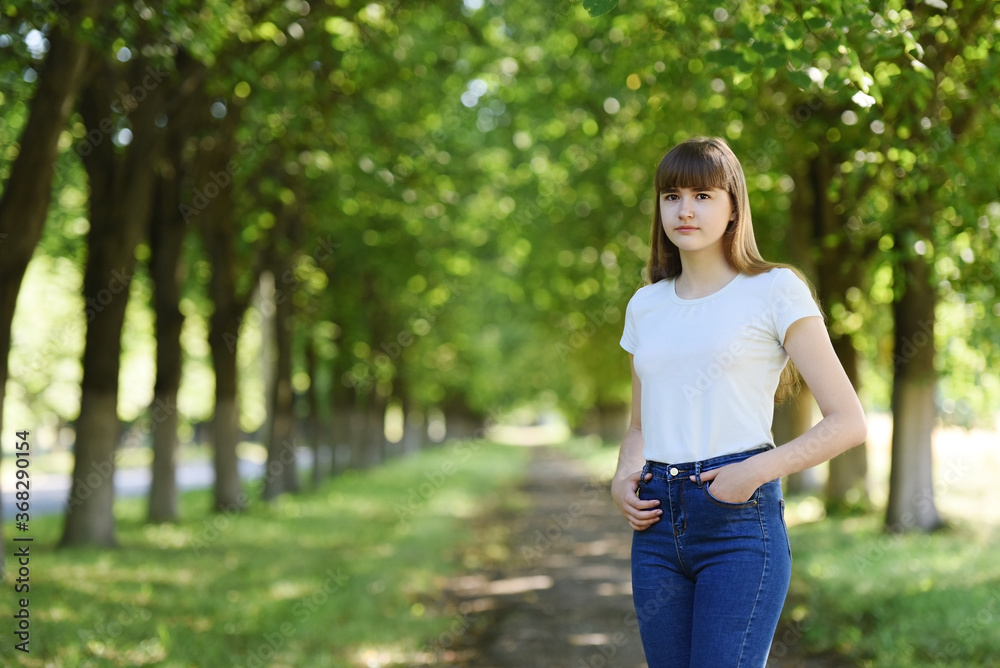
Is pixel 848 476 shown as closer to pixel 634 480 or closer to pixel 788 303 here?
pixel 634 480

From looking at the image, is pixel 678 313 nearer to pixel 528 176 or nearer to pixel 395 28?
pixel 395 28

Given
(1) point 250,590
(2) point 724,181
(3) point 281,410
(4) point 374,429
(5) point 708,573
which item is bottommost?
(1) point 250,590

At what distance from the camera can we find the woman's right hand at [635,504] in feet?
8.91

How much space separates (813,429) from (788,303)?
0.34 meters

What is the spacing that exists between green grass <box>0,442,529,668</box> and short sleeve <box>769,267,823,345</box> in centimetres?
496

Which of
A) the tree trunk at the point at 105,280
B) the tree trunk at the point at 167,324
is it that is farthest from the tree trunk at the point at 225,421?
the tree trunk at the point at 105,280

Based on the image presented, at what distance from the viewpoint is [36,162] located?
26.6 feet

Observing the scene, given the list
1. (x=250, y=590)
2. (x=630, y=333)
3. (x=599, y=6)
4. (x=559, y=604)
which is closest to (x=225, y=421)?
(x=250, y=590)

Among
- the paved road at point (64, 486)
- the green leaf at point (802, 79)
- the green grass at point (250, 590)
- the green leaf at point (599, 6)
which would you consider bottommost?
the paved road at point (64, 486)

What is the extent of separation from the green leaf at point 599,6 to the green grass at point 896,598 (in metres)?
4.74

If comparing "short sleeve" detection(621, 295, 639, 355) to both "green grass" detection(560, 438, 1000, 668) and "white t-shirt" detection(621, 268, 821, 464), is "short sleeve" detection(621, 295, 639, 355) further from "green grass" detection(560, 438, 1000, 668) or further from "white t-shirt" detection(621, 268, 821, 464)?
"green grass" detection(560, 438, 1000, 668)

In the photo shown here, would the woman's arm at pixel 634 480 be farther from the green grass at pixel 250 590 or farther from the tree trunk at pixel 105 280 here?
the tree trunk at pixel 105 280

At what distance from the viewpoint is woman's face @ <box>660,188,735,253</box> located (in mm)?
2756

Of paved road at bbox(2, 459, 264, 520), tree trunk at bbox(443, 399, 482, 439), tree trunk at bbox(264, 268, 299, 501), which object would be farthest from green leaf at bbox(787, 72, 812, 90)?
tree trunk at bbox(443, 399, 482, 439)
